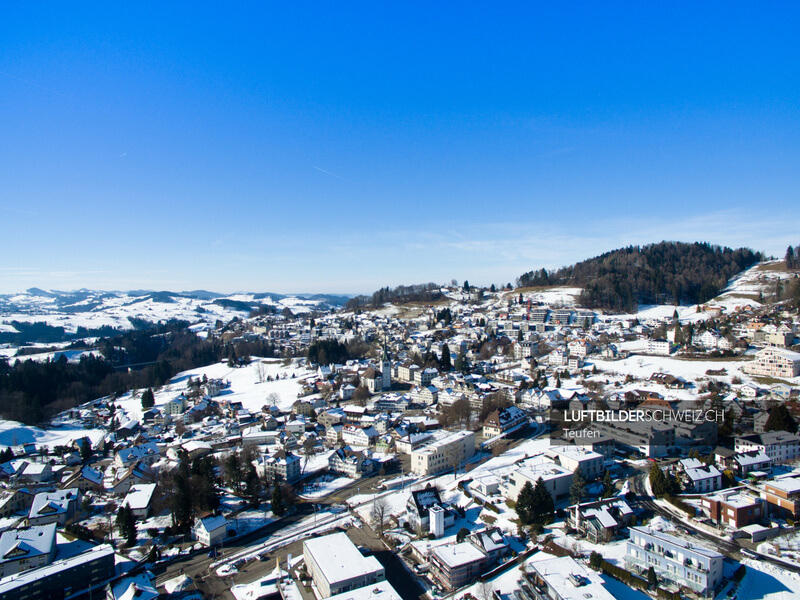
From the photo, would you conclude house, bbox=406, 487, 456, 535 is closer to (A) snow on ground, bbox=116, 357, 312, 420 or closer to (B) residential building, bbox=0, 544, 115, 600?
(B) residential building, bbox=0, 544, 115, 600

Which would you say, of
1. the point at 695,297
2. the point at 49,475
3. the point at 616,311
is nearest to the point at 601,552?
the point at 49,475

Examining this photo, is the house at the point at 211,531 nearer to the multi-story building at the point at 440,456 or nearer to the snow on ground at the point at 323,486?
the snow on ground at the point at 323,486

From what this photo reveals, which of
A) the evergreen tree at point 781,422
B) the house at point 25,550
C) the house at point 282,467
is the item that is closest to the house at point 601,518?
the evergreen tree at point 781,422

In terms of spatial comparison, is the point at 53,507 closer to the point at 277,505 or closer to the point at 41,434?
the point at 277,505

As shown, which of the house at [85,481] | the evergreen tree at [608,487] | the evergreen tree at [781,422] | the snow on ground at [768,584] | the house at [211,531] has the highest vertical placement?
the evergreen tree at [781,422]

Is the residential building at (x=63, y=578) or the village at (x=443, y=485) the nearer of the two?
the village at (x=443, y=485)

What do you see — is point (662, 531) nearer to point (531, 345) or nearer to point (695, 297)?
point (531, 345)

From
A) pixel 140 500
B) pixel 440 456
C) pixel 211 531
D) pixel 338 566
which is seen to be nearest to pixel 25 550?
pixel 140 500
